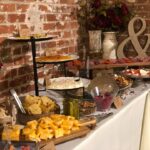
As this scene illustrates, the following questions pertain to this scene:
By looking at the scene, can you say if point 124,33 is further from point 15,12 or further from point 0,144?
point 0,144

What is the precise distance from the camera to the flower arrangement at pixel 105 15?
107 inches

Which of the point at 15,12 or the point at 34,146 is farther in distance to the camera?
the point at 15,12

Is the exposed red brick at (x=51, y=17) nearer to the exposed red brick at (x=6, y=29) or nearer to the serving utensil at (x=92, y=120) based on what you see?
the exposed red brick at (x=6, y=29)

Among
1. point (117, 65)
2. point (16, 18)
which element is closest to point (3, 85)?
point (16, 18)

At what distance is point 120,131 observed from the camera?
152cm

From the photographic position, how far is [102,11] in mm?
2701

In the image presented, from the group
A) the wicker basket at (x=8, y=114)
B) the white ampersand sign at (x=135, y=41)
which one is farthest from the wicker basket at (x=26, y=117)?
the white ampersand sign at (x=135, y=41)

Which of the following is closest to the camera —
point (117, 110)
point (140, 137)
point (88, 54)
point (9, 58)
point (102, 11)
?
point (117, 110)

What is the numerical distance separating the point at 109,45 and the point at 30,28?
0.80m

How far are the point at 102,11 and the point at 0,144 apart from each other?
5.97ft

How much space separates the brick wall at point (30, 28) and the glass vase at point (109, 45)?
0.78 feet

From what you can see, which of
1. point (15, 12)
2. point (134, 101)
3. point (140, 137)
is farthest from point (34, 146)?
point (15, 12)

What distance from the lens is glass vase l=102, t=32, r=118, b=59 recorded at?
108 inches

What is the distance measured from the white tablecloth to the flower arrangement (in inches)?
34.7
